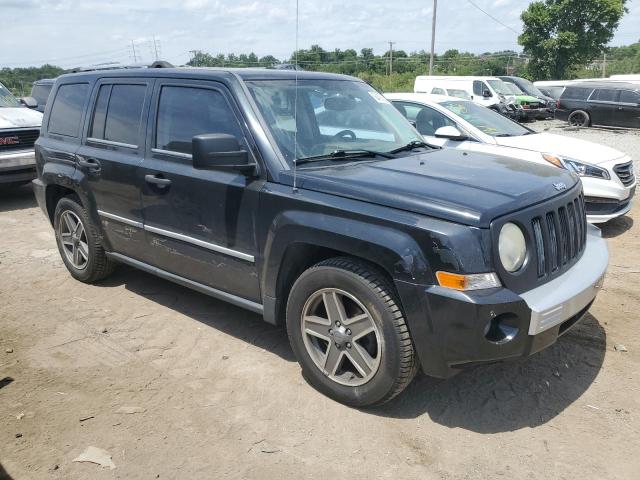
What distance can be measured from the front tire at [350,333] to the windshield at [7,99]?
9457 mm

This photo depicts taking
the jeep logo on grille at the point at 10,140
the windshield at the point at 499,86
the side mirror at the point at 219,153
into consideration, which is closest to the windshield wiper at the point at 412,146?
the side mirror at the point at 219,153

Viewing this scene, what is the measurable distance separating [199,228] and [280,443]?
1.60 meters

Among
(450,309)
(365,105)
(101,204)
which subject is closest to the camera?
(450,309)

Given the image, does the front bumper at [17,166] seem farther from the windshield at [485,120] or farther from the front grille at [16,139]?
the windshield at [485,120]

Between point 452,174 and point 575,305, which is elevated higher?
point 452,174

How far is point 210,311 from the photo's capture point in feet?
15.8

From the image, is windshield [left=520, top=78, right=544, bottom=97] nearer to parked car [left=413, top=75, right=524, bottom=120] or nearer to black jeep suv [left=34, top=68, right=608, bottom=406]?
parked car [left=413, top=75, right=524, bottom=120]

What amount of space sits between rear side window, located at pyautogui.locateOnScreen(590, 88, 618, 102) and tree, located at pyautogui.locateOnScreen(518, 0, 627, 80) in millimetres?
24809

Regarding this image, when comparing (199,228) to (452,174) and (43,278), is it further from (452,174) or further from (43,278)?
(43,278)

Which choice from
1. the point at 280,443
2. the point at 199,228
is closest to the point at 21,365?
the point at 199,228

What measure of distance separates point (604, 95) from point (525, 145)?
47.8 ft

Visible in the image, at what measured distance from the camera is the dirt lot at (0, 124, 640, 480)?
291 cm

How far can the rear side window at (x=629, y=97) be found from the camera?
61.3 ft

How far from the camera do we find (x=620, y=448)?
2982mm
